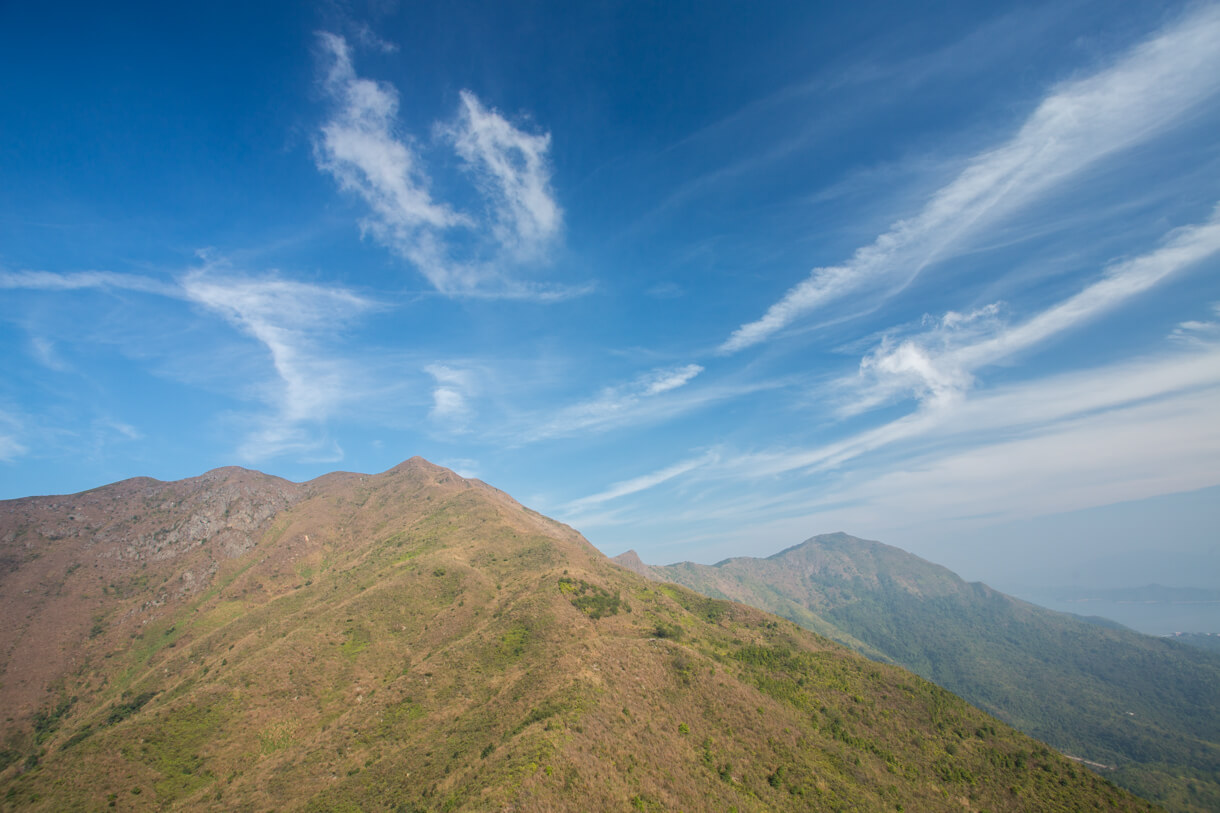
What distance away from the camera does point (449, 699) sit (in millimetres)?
69812

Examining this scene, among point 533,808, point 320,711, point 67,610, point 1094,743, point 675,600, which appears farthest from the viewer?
point 1094,743

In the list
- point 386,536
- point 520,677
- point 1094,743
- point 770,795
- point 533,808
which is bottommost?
point 1094,743

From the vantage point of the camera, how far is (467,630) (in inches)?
3541

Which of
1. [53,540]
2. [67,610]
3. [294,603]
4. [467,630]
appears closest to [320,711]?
[467,630]

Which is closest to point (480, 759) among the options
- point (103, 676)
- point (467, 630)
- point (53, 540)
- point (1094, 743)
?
point (467, 630)

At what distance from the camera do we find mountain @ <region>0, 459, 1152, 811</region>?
53906 mm

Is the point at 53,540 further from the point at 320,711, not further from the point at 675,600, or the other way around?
the point at 675,600

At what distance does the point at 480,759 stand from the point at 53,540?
168175 millimetres

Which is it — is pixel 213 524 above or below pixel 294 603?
above

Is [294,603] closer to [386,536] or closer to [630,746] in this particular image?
[386,536]

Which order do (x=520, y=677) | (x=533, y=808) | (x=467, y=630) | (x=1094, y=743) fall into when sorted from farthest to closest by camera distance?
1. (x=1094, y=743)
2. (x=467, y=630)
3. (x=520, y=677)
4. (x=533, y=808)

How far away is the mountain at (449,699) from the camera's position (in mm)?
53906

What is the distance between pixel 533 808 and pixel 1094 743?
258 m

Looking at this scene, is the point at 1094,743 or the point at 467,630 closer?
the point at 467,630
